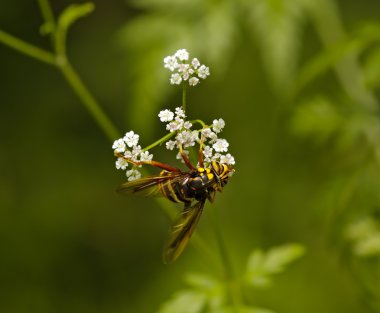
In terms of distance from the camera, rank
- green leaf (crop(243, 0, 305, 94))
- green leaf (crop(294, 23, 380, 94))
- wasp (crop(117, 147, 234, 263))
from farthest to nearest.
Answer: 1. green leaf (crop(243, 0, 305, 94))
2. green leaf (crop(294, 23, 380, 94))
3. wasp (crop(117, 147, 234, 263))

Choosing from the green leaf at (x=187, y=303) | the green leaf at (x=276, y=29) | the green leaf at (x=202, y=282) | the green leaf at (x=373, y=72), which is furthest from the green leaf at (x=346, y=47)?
the green leaf at (x=187, y=303)

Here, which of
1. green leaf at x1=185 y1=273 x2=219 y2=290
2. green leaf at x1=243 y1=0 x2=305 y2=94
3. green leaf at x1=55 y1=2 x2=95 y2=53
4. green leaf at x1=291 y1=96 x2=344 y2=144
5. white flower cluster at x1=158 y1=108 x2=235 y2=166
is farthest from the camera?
green leaf at x1=243 y1=0 x2=305 y2=94

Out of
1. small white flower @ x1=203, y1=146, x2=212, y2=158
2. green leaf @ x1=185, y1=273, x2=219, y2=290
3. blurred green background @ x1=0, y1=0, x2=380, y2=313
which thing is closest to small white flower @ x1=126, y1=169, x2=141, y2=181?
small white flower @ x1=203, y1=146, x2=212, y2=158

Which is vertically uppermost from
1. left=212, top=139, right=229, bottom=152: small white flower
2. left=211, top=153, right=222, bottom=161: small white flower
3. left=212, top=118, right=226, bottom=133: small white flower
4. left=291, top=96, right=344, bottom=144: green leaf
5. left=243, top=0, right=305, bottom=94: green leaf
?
left=243, top=0, right=305, bottom=94: green leaf

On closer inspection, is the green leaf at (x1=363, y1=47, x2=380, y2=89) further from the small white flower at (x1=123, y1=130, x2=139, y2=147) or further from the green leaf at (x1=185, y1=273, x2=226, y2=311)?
the small white flower at (x1=123, y1=130, x2=139, y2=147)

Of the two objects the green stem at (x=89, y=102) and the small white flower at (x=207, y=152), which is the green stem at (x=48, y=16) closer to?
the green stem at (x=89, y=102)

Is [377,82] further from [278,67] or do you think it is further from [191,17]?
[191,17]

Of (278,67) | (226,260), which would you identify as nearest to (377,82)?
(278,67)
